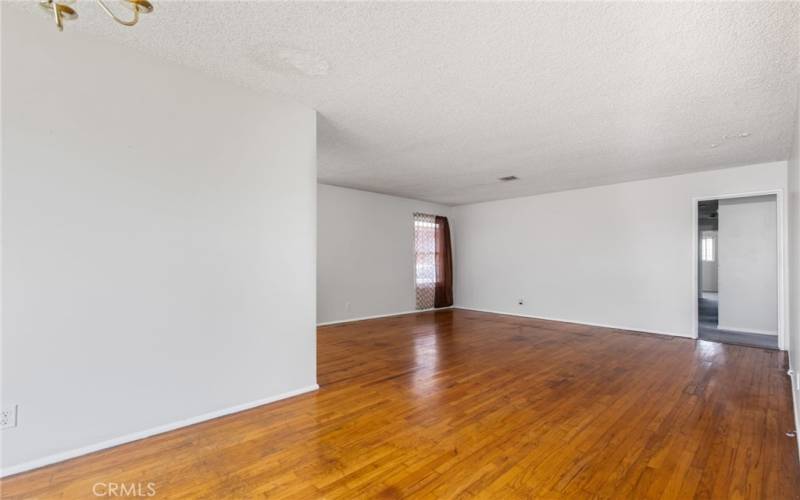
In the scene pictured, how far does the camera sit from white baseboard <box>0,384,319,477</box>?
74.8 inches

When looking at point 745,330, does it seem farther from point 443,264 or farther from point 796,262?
point 443,264

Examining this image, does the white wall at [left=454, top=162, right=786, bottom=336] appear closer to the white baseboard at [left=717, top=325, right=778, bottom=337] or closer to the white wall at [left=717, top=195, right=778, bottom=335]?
the white wall at [left=717, top=195, right=778, bottom=335]

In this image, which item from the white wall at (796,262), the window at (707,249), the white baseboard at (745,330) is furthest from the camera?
the window at (707,249)

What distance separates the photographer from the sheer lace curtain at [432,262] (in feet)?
26.0

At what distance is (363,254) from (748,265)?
620cm

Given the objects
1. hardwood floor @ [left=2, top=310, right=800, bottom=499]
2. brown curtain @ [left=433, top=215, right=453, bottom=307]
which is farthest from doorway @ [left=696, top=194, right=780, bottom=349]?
brown curtain @ [left=433, top=215, right=453, bottom=307]

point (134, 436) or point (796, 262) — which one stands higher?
point (796, 262)

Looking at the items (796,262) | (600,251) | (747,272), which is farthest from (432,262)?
(796,262)

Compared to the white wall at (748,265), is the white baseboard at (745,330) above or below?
below

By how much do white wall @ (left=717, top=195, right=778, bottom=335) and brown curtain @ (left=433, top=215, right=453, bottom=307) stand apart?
473 cm

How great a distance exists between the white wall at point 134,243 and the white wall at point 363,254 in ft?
10.9

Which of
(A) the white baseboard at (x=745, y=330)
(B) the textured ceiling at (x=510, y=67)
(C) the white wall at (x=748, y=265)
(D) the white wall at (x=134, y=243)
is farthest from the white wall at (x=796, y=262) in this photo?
(D) the white wall at (x=134, y=243)

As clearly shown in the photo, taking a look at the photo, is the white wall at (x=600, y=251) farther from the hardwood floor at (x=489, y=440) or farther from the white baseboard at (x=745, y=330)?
the hardwood floor at (x=489, y=440)

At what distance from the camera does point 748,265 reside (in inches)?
217
